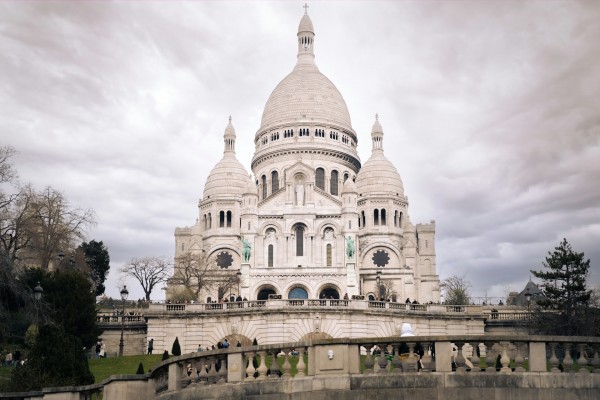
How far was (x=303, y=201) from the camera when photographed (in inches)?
3883

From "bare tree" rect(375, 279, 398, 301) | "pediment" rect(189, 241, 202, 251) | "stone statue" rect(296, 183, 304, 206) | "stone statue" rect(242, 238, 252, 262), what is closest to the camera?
"stone statue" rect(242, 238, 252, 262)

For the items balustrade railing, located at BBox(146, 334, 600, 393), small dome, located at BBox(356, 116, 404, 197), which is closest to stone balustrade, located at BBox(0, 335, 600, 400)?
balustrade railing, located at BBox(146, 334, 600, 393)

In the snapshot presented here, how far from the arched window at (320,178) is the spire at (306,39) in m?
22.1

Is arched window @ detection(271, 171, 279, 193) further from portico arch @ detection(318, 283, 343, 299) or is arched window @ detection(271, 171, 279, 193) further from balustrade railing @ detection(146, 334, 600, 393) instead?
balustrade railing @ detection(146, 334, 600, 393)

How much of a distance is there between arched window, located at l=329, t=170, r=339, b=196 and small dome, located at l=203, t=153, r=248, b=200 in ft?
33.6

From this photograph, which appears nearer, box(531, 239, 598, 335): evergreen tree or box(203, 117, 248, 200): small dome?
box(531, 239, 598, 335): evergreen tree

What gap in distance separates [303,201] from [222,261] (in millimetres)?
12808

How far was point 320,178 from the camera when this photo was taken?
111m

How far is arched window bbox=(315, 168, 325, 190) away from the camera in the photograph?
11000 centimetres

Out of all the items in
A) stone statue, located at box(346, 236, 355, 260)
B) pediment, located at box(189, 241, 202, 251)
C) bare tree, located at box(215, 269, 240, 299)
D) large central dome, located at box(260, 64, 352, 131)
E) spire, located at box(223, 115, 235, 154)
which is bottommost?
bare tree, located at box(215, 269, 240, 299)

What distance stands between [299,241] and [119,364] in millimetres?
54323

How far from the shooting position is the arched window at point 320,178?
11000cm

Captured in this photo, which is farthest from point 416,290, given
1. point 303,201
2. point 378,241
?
point 303,201

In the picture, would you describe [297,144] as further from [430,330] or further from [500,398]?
[500,398]
